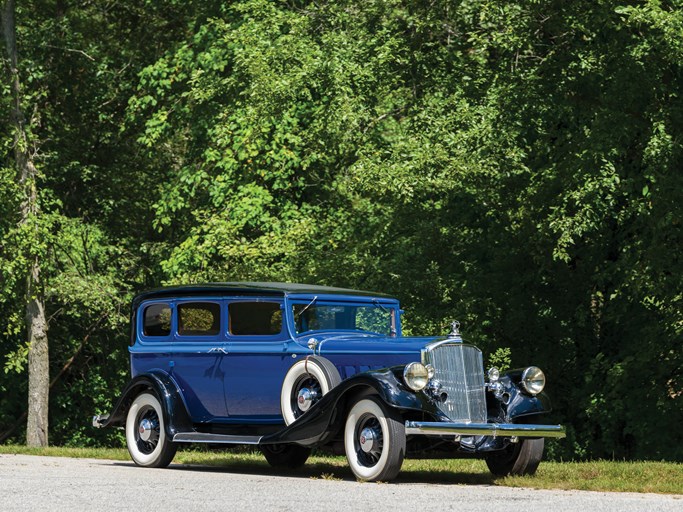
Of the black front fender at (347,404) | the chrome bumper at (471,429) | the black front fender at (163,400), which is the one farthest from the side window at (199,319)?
the chrome bumper at (471,429)

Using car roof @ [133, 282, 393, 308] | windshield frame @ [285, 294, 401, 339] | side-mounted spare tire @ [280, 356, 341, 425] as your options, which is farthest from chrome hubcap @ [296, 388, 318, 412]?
car roof @ [133, 282, 393, 308]

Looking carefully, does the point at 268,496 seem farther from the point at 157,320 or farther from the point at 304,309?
the point at 157,320

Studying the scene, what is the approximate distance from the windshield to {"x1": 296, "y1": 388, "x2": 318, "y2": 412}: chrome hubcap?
2.61 ft

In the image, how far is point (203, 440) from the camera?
1290 cm

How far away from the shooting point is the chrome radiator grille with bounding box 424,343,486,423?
454 inches

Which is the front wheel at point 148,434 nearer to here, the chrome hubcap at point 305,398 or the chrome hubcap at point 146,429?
the chrome hubcap at point 146,429

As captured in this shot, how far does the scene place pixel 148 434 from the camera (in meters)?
13.9

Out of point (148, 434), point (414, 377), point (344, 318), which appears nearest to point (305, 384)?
point (344, 318)

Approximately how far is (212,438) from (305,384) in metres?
1.26

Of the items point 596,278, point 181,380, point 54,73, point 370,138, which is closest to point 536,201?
point 596,278

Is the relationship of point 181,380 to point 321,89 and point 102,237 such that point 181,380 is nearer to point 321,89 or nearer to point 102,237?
point 321,89

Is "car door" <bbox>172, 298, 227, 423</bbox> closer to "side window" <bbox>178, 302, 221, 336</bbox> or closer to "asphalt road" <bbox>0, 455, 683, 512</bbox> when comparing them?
"side window" <bbox>178, 302, 221, 336</bbox>

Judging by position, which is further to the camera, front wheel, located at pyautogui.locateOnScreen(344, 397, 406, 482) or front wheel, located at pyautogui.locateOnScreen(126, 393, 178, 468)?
front wheel, located at pyautogui.locateOnScreen(126, 393, 178, 468)

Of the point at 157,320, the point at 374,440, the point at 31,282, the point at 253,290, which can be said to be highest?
the point at 253,290
